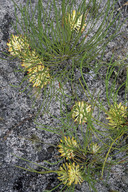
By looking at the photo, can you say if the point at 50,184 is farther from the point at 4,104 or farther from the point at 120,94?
the point at 120,94

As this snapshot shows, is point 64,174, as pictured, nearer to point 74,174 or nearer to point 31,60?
point 74,174

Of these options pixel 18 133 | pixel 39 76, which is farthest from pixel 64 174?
pixel 39 76

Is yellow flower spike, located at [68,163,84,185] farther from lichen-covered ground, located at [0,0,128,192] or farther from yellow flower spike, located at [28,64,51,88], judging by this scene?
yellow flower spike, located at [28,64,51,88]

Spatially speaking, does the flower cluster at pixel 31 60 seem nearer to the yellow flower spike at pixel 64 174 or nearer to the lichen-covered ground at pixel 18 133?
the lichen-covered ground at pixel 18 133

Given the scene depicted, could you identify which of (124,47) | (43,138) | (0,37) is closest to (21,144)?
(43,138)

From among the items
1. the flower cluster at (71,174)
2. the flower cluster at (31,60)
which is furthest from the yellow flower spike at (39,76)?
the flower cluster at (71,174)

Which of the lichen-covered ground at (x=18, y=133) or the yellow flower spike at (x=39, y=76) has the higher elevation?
the yellow flower spike at (x=39, y=76)

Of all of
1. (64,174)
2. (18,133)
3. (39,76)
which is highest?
(39,76)

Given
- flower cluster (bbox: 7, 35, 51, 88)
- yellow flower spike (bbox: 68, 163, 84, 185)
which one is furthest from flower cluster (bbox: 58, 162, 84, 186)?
flower cluster (bbox: 7, 35, 51, 88)
